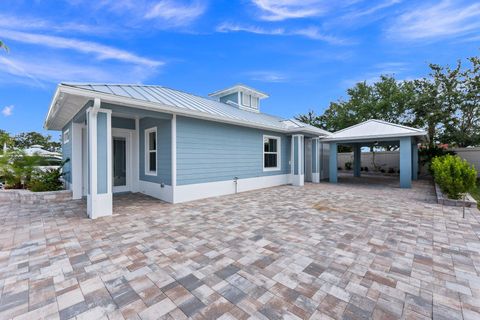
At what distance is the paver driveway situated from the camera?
1.94 metres

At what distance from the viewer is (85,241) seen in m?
3.45

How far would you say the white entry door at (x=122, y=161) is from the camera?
298 inches

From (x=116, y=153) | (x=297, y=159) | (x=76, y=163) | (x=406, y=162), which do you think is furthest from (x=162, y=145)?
(x=406, y=162)

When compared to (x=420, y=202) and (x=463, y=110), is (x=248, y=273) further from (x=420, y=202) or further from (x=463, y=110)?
(x=463, y=110)

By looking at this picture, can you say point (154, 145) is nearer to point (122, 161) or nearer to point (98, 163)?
point (122, 161)

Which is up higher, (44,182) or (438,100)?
(438,100)

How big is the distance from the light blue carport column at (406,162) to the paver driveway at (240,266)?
193 inches

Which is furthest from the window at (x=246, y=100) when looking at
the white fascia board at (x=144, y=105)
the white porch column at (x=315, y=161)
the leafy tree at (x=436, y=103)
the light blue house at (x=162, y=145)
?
the leafy tree at (x=436, y=103)

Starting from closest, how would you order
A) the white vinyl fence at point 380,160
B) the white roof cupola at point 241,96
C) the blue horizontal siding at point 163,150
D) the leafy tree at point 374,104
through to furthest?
the blue horizontal siding at point 163,150 → the white roof cupola at point 241,96 → the white vinyl fence at point 380,160 → the leafy tree at point 374,104

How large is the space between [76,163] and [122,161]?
1.36m

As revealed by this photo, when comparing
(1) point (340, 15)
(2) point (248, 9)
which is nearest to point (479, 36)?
(1) point (340, 15)

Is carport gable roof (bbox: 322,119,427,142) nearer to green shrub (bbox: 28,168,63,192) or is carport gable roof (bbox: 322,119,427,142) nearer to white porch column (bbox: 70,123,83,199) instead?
white porch column (bbox: 70,123,83,199)

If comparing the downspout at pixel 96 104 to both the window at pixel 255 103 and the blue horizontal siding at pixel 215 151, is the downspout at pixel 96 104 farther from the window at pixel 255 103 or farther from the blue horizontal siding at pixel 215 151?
the window at pixel 255 103

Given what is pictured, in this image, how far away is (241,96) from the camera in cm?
1179
